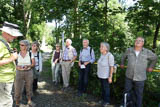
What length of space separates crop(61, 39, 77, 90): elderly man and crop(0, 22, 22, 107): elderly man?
2814 mm

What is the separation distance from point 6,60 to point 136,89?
9.72 ft

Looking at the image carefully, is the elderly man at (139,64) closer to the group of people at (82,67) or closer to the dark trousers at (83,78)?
the group of people at (82,67)

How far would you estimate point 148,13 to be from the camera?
636 centimetres

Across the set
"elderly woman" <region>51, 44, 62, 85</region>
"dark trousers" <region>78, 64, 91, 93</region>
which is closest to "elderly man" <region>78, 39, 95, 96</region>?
"dark trousers" <region>78, 64, 91, 93</region>

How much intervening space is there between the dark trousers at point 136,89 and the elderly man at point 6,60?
2694 mm

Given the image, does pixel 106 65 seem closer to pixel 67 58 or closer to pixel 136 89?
pixel 136 89

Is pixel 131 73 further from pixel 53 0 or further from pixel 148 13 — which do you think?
pixel 53 0

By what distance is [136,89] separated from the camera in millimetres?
3871

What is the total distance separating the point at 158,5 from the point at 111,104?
12.7 feet

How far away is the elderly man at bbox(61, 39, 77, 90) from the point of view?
584cm

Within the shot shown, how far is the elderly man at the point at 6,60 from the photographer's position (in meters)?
2.85

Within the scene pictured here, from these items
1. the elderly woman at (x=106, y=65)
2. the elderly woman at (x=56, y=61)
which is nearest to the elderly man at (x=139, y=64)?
the elderly woman at (x=106, y=65)

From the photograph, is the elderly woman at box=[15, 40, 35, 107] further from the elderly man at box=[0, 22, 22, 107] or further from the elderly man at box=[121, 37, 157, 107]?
the elderly man at box=[121, 37, 157, 107]

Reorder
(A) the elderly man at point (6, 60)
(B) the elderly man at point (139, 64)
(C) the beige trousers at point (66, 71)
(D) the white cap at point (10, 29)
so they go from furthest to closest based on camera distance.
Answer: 1. (C) the beige trousers at point (66, 71)
2. (B) the elderly man at point (139, 64)
3. (D) the white cap at point (10, 29)
4. (A) the elderly man at point (6, 60)
